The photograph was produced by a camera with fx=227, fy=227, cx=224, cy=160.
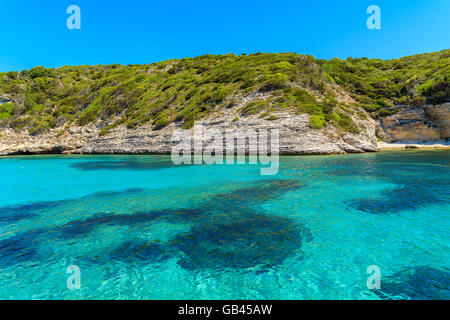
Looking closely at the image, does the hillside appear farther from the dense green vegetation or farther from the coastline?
the coastline

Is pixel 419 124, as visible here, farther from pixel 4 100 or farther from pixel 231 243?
pixel 4 100

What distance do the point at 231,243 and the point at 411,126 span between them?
47.4 meters

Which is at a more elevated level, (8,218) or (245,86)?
(245,86)

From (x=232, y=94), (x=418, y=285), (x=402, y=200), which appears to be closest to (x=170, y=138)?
(x=232, y=94)

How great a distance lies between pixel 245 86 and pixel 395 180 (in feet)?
109

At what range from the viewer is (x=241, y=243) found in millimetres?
6520

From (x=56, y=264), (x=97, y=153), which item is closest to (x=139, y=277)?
(x=56, y=264)

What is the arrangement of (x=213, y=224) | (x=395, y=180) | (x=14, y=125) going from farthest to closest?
(x=14, y=125) → (x=395, y=180) → (x=213, y=224)

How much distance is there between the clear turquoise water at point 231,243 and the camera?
182 inches

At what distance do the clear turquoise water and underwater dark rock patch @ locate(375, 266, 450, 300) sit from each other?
0.8 inches

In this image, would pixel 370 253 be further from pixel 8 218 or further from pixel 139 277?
pixel 8 218
